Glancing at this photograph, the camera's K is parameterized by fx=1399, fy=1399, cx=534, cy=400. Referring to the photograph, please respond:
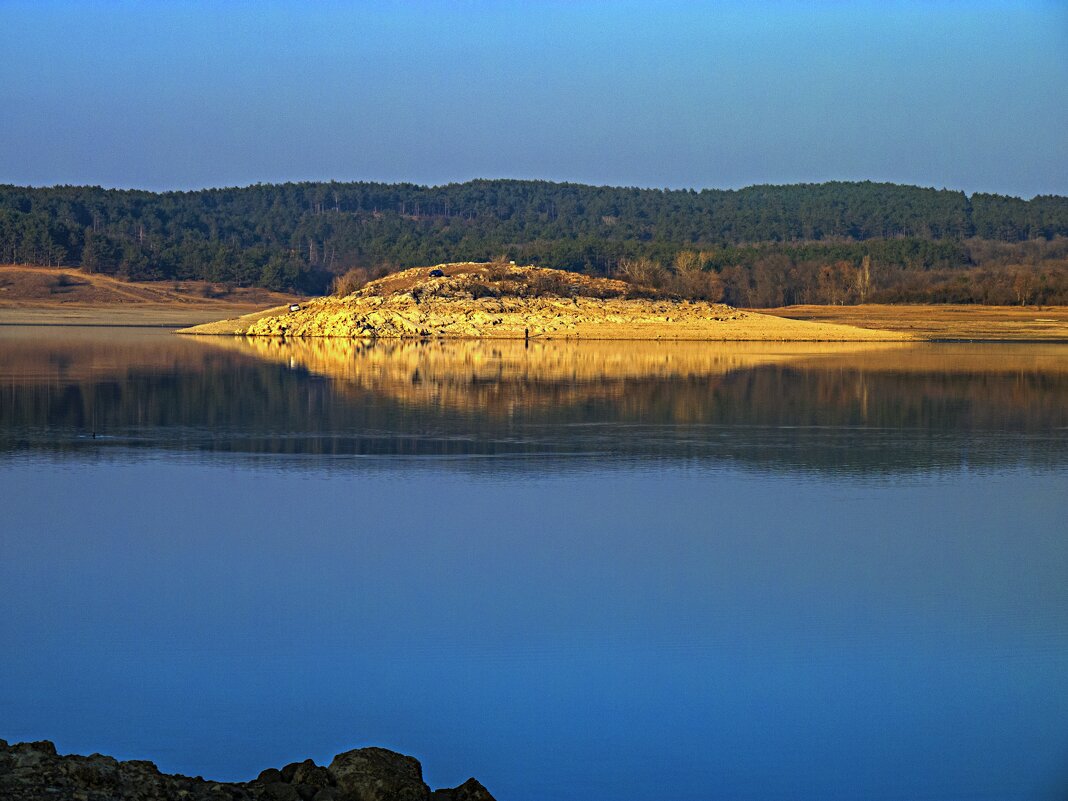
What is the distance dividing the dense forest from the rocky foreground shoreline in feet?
200

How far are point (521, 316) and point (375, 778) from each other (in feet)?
141

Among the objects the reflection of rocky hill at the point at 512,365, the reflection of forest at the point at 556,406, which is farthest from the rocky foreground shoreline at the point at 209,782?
the reflection of rocky hill at the point at 512,365

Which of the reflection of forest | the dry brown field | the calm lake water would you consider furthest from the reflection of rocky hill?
the dry brown field

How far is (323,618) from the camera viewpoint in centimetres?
838

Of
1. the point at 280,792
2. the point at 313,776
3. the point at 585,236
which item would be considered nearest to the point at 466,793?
the point at 313,776

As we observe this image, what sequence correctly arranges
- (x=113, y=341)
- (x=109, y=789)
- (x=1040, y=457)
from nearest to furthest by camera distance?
(x=109, y=789), (x=1040, y=457), (x=113, y=341)

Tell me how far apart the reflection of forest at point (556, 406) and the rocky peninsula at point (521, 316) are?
11.0 m

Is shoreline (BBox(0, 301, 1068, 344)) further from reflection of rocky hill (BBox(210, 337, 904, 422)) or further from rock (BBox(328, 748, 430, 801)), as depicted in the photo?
rock (BBox(328, 748, 430, 801))

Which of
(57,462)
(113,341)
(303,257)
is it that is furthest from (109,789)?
(303,257)

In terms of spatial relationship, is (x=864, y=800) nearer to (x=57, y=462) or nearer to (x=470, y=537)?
(x=470, y=537)

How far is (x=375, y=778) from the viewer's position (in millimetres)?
5320

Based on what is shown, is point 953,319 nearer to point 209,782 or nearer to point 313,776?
point 313,776

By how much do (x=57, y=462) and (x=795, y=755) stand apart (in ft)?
34.7

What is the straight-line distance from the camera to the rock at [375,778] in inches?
208
